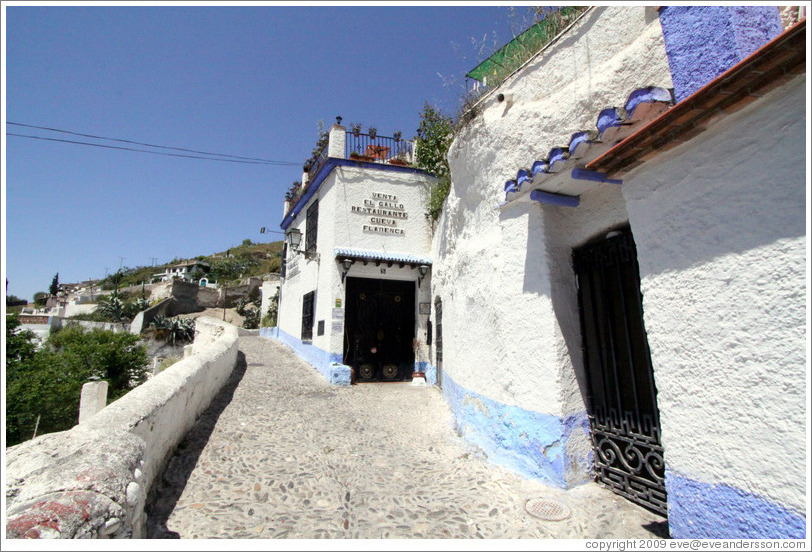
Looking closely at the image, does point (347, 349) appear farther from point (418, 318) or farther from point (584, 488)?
point (584, 488)

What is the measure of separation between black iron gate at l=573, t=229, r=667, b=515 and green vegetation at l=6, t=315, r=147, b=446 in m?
17.4

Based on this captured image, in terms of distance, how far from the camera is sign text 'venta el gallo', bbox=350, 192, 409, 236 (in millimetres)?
9867

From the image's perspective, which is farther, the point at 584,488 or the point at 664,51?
the point at 584,488

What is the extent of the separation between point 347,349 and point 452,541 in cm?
729

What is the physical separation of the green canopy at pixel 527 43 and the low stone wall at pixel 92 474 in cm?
573

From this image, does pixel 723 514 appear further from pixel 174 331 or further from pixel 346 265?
pixel 174 331

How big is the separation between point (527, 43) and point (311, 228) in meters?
7.82

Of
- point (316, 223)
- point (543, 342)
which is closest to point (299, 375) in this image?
point (316, 223)

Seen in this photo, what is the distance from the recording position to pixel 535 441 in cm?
393

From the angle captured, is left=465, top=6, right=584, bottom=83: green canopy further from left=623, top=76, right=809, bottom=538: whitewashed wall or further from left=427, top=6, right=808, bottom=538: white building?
left=623, top=76, right=809, bottom=538: whitewashed wall

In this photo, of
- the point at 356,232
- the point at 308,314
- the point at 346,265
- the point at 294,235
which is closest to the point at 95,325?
the point at 308,314

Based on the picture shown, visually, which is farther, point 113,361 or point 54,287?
point 54,287

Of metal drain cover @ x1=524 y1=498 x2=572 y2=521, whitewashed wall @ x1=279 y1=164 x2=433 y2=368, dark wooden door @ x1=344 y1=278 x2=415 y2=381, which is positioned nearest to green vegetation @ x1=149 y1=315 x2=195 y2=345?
whitewashed wall @ x1=279 y1=164 x2=433 y2=368

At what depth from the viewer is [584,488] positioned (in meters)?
3.61
